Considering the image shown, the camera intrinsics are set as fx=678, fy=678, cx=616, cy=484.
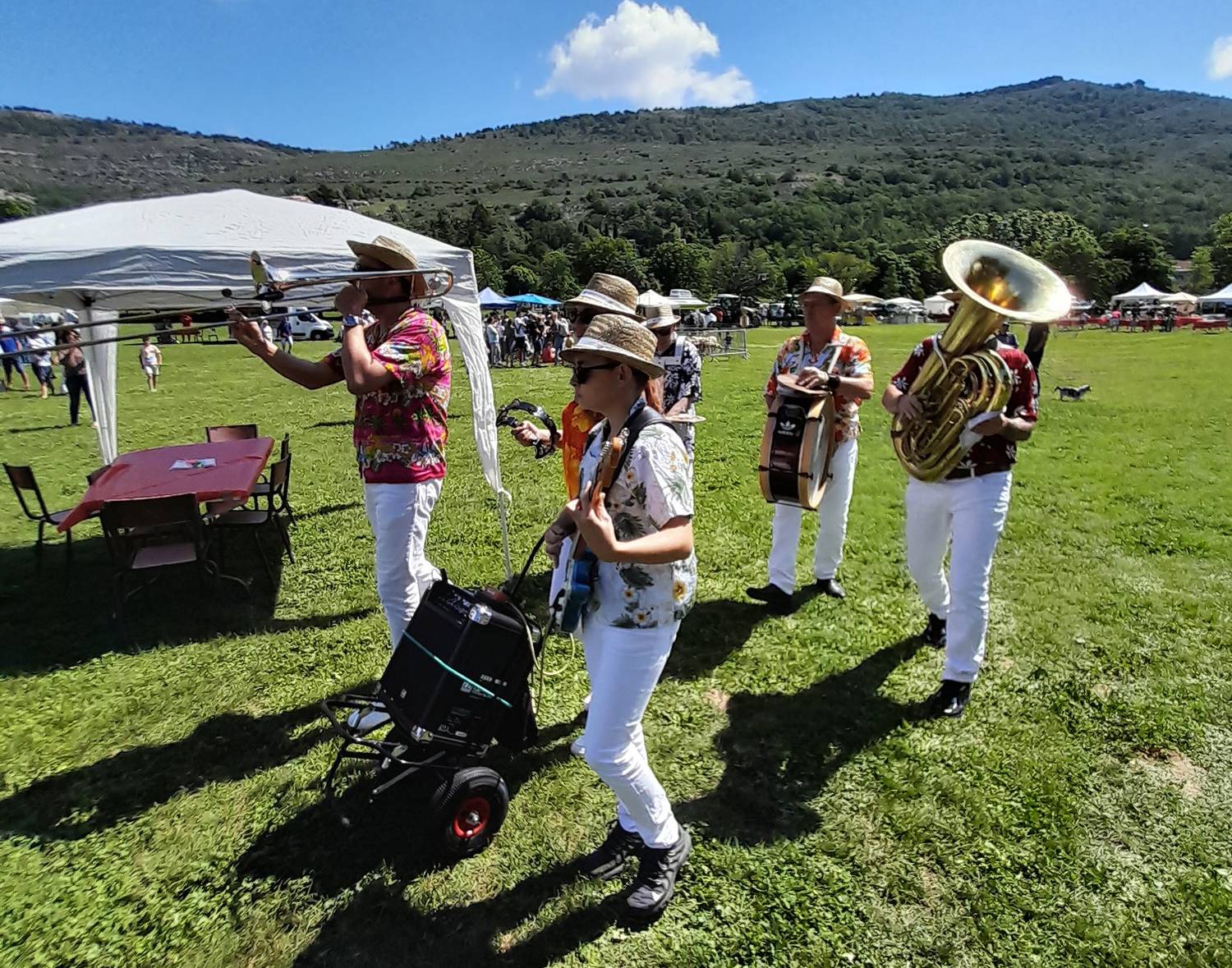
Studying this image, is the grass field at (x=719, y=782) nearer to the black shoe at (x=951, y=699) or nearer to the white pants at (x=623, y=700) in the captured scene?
the black shoe at (x=951, y=699)

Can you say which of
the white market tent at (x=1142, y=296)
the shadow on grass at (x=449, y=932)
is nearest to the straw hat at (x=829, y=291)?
the shadow on grass at (x=449, y=932)

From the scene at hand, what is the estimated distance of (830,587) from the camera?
5266 millimetres

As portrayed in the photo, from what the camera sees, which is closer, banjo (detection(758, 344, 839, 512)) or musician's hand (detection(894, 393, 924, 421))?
musician's hand (detection(894, 393, 924, 421))

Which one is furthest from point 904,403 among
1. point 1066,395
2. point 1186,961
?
point 1066,395

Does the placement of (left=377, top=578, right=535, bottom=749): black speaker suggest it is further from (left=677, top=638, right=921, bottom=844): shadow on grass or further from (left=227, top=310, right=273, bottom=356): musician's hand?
(left=227, top=310, right=273, bottom=356): musician's hand

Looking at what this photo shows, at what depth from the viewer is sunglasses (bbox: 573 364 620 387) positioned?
7.34ft

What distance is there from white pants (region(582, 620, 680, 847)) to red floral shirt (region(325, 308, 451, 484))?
4.81 feet

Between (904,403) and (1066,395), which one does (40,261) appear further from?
(1066,395)

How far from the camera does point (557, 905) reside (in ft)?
8.89

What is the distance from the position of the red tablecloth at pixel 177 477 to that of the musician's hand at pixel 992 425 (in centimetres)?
522

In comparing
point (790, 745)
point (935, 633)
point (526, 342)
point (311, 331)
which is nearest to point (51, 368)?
point (526, 342)

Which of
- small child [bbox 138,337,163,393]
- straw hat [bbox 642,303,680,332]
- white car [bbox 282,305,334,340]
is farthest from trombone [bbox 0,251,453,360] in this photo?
white car [bbox 282,305,334,340]

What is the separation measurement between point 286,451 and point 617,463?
5680 mm

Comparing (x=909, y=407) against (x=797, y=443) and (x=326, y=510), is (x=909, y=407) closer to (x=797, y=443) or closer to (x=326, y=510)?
(x=797, y=443)
